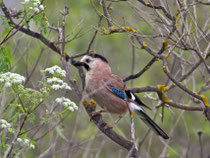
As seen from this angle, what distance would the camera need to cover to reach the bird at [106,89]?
594 cm

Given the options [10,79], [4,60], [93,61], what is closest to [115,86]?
[93,61]

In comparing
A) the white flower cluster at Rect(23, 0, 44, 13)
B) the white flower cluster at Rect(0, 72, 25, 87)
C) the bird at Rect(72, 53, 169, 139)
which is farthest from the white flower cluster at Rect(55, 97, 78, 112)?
the bird at Rect(72, 53, 169, 139)

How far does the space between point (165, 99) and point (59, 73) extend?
113 cm

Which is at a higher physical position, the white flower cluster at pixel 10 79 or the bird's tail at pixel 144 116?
the white flower cluster at pixel 10 79

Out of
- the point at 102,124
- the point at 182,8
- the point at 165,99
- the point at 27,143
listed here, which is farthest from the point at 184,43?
the point at 27,143

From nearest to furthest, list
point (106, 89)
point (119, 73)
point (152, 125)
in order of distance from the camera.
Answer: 1. point (152, 125)
2. point (106, 89)
3. point (119, 73)

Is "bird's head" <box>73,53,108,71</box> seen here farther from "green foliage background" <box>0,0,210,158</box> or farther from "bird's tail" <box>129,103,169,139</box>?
"green foliage background" <box>0,0,210,158</box>

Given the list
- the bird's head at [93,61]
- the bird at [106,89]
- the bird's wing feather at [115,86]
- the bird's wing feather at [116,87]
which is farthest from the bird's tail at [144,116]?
the bird's head at [93,61]

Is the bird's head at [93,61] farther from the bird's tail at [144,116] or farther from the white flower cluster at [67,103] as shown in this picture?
the white flower cluster at [67,103]

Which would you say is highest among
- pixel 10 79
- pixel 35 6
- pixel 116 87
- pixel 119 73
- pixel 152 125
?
pixel 35 6

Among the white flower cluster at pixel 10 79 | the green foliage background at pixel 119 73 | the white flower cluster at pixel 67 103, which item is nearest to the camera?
the white flower cluster at pixel 10 79

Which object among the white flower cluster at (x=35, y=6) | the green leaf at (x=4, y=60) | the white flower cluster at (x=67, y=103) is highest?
the white flower cluster at (x=35, y=6)

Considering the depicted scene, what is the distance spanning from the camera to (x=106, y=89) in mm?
6121

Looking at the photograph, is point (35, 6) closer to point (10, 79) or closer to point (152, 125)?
point (10, 79)
